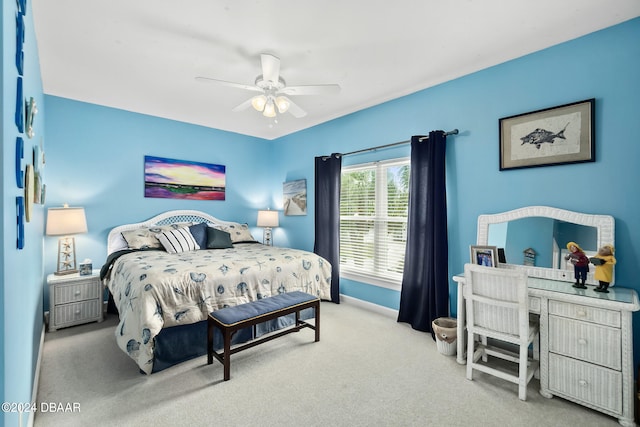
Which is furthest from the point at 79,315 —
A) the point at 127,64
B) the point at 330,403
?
the point at 330,403

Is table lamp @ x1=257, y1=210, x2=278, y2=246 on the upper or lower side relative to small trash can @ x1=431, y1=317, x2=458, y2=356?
upper

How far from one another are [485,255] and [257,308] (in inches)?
80.4

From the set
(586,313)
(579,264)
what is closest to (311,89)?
(579,264)

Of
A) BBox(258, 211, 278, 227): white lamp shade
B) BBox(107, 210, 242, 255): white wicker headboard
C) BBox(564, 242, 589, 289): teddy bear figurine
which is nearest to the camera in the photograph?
BBox(564, 242, 589, 289): teddy bear figurine

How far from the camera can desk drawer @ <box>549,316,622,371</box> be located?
183cm

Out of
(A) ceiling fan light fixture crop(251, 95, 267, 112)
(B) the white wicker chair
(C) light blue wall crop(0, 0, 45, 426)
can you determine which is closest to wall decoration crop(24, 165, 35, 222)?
(C) light blue wall crop(0, 0, 45, 426)

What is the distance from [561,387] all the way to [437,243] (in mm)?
1409

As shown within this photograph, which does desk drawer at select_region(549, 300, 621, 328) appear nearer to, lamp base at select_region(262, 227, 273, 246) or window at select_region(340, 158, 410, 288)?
window at select_region(340, 158, 410, 288)

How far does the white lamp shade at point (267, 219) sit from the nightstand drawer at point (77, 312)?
244 centimetres

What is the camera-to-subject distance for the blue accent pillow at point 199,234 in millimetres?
4044

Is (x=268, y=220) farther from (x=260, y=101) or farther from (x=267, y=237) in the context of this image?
(x=260, y=101)

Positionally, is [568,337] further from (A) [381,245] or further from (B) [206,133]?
(B) [206,133]

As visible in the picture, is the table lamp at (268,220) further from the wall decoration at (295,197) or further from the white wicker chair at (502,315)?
the white wicker chair at (502,315)

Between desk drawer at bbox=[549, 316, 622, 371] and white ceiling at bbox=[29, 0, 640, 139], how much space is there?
215 cm
